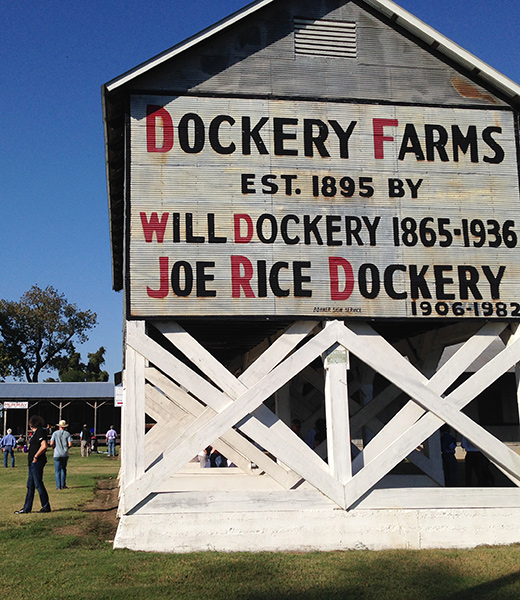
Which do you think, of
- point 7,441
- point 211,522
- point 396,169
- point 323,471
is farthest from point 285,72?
point 7,441

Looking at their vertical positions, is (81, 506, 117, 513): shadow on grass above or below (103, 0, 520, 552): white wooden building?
below

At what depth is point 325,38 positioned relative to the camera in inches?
508

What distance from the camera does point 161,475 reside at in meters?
10.8

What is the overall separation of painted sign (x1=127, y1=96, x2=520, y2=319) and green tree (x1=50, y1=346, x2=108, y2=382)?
250 feet

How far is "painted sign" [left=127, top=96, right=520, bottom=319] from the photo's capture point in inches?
463

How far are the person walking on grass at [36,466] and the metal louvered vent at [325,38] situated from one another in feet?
29.3

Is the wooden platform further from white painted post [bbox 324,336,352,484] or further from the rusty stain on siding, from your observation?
the rusty stain on siding

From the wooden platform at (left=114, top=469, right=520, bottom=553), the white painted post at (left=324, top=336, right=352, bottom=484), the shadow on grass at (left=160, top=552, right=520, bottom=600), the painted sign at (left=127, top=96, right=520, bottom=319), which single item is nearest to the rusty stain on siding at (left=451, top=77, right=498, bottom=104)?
the painted sign at (left=127, top=96, right=520, bottom=319)

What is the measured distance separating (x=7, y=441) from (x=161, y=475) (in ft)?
70.4

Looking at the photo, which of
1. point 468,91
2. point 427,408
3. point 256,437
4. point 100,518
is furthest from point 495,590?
point 468,91

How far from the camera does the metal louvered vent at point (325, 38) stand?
12.8 m

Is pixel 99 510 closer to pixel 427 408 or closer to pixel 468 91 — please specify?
pixel 427 408

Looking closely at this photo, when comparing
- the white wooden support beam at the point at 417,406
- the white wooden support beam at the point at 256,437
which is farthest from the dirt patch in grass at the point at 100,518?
the white wooden support beam at the point at 417,406

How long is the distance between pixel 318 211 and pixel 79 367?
81.7 meters
